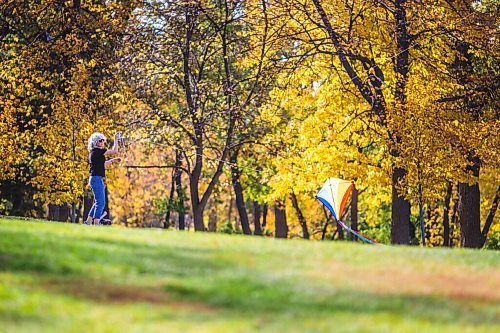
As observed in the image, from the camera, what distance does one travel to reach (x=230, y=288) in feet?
29.1

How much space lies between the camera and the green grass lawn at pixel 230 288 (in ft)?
25.0

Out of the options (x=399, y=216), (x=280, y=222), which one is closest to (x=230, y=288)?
(x=399, y=216)

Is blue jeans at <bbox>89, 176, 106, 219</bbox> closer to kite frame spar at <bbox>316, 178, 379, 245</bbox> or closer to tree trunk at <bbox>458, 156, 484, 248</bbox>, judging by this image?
kite frame spar at <bbox>316, 178, 379, 245</bbox>

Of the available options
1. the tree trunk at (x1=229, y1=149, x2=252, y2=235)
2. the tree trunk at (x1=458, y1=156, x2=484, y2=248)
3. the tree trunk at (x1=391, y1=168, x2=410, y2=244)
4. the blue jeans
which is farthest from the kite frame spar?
the blue jeans

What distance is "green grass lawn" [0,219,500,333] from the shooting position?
7.63m

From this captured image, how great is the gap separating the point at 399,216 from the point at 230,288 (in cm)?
1758

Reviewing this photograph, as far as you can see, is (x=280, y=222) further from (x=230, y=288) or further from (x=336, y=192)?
(x=230, y=288)

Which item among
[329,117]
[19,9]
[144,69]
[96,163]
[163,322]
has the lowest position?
[163,322]

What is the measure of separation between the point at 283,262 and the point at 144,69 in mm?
21386

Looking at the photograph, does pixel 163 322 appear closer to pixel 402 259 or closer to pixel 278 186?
pixel 402 259

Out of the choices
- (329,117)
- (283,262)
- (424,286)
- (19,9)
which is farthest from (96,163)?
(19,9)

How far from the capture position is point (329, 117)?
93.5ft

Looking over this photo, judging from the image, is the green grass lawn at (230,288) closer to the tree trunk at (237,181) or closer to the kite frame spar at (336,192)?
the kite frame spar at (336,192)

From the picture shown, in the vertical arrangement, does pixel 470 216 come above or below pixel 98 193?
below
